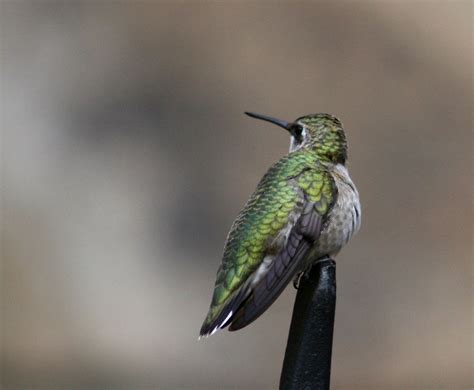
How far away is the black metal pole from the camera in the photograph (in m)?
2.00

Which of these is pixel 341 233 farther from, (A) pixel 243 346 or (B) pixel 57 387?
(B) pixel 57 387

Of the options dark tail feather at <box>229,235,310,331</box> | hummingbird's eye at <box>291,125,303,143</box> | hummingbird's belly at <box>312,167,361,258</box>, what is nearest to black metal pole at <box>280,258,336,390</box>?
dark tail feather at <box>229,235,310,331</box>

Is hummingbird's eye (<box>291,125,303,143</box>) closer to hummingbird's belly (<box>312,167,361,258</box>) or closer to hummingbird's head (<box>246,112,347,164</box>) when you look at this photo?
hummingbird's head (<box>246,112,347,164</box>)

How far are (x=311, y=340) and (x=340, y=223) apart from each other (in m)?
0.78

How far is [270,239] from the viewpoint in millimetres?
2670

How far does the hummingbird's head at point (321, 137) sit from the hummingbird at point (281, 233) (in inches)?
0.9

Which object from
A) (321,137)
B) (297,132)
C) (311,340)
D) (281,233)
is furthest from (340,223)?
(311,340)

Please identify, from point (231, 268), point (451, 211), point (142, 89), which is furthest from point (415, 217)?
point (231, 268)

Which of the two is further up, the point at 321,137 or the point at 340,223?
the point at 321,137

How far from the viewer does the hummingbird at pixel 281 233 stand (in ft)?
8.20

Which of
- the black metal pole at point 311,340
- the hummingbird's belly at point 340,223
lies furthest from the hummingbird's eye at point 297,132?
the black metal pole at point 311,340

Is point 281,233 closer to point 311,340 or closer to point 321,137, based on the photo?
point 321,137

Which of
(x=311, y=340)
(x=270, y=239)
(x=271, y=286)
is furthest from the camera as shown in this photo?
(x=270, y=239)

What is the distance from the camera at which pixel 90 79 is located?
7098mm
